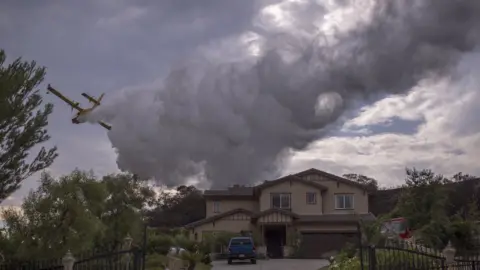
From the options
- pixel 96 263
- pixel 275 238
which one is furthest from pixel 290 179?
pixel 96 263

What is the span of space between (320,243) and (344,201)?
6.75 meters

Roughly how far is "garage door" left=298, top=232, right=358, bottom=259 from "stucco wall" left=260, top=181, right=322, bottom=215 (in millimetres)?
3390

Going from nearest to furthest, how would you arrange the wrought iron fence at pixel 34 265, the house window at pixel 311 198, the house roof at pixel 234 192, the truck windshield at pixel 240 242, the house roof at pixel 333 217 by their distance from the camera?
the wrought iron fence at pixel 34 265, the truck windshield at pixel 240 242, the house roof at pixel 333 217, the house window at pixel 311 198, the house roof at pixel 234 192

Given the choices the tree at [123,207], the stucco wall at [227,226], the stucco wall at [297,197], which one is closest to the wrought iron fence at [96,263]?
the tree at [123,207]

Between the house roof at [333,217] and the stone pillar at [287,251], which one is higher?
the house roof at [333,217]

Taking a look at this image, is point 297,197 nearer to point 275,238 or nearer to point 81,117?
point 275,238

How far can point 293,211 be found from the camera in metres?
61.6

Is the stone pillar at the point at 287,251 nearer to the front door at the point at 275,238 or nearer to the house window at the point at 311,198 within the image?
the front door at the point at 275,238

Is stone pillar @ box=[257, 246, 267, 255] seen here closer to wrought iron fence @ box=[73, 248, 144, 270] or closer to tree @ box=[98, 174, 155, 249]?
tree @ box=[98, 174, 155, 249]


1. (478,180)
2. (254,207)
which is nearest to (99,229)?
(254,207)

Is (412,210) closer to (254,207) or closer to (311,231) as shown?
(311,231)

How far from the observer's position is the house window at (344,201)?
62.1 metres

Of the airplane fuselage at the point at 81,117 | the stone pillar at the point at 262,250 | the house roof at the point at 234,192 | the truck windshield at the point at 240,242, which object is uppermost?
the airplane fuselage at the point at 81,117

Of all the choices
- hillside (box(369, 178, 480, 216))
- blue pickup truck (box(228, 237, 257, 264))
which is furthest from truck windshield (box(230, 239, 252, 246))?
hillside (box(369, 178, 480, 216))
